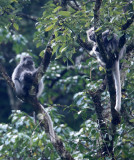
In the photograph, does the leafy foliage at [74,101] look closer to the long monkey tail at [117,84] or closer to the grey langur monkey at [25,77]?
the long monkey tail at [117,84]

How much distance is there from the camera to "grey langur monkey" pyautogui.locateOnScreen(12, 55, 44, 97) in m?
5.21

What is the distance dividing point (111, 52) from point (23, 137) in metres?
1.88

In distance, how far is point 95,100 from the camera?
3383 mm

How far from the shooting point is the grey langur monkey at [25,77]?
17.1ft

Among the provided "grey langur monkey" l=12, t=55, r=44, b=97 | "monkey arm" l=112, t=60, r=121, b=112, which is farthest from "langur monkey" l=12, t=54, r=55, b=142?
"monkey arm" l=112, t=60, r=121, b=112

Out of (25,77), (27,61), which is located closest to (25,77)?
(25,77)

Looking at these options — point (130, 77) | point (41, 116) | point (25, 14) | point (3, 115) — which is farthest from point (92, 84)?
point (3, 115)

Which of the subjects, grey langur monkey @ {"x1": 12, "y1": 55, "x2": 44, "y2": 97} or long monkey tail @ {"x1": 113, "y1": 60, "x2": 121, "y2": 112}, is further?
grey langur monkey @ {"x1": 12, "y1": 55, "x2": 44, "y2": 97}

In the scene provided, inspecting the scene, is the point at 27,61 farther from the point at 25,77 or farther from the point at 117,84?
the point at 117,84

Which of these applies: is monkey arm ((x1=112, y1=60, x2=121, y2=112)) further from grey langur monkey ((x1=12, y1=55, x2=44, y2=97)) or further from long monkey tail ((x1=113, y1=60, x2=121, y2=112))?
grey langur monkey ((x1=12, y1=55, x2=44, y2=97))

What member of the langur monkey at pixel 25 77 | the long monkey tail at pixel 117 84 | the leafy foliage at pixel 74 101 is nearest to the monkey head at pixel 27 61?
the langur monkey at pixel 25 77

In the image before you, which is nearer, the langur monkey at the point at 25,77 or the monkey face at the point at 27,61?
the langur monkey at the point at 25,77

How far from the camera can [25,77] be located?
5.28 metres

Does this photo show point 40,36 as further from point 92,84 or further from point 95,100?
point 95,100
